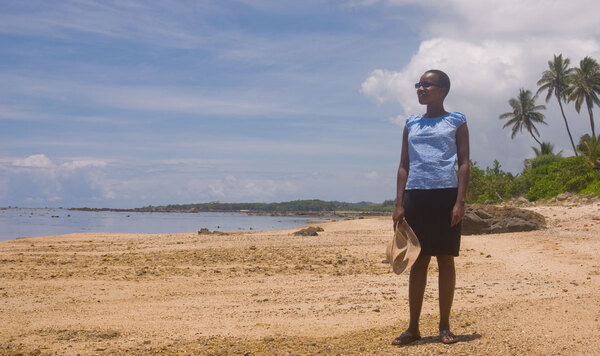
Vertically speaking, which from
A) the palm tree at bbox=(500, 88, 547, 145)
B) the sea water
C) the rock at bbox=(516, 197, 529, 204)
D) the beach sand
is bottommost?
the sea water

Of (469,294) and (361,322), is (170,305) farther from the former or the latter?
(469,294)

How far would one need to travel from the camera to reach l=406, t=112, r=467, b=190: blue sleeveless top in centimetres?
430

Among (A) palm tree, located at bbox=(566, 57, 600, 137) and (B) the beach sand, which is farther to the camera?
(A) palm tree, located at bbox=(566, 57, 600, 137)

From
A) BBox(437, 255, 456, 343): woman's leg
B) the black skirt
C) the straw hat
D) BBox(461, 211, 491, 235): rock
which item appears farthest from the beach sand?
BBox(461, 211, 491, 235): rock

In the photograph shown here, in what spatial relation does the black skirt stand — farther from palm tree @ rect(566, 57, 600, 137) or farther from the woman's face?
palm tree @ rect(566, 57, 600, 137)

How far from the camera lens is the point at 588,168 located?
30.8 m

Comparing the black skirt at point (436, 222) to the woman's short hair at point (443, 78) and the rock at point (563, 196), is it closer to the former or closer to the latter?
the woman's short hair at point (443, 78)

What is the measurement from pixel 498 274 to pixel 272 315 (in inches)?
161

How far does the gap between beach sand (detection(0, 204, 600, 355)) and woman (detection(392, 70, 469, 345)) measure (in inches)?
16.4

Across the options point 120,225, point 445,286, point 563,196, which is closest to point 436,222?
point 445,286

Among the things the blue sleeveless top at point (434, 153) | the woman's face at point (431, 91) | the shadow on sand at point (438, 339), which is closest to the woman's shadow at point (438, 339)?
the shadow on sand at point (438, 339)

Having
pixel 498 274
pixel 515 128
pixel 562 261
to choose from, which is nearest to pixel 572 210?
pixel 562 261

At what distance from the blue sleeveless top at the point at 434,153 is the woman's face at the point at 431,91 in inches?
6.1

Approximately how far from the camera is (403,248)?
436 centimetres
